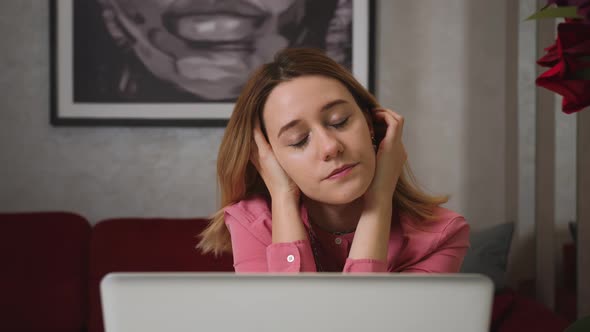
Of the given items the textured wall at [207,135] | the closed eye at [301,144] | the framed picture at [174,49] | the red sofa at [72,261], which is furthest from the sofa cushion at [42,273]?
the closed eye at [301,144]

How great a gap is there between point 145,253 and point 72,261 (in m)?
0.28

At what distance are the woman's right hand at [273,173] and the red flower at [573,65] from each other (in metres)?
0.75

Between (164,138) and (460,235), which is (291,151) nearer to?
(460,235)

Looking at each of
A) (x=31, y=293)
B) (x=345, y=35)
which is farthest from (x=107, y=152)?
(x=345, y=35)

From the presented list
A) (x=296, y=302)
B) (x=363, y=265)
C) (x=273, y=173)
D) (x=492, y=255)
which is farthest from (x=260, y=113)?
(x=492, y=255)

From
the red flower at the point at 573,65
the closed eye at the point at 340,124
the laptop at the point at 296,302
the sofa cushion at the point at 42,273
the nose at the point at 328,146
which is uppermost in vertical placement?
the red flower at the point at 573,65

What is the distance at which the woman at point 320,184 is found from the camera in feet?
3.65

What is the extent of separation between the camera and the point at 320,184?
111 cm

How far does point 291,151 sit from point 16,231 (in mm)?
1436

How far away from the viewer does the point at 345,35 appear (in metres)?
2.52

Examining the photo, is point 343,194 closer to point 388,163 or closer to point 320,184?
point 320,184

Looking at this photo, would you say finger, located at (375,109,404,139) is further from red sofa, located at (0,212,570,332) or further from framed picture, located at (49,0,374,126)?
framed picture, located at (49,0,374,126)

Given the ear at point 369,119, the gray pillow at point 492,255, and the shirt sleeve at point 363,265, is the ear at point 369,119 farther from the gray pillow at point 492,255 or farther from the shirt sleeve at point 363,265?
the gray pillow at point 492,255

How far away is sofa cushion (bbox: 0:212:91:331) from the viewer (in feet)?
6.80
